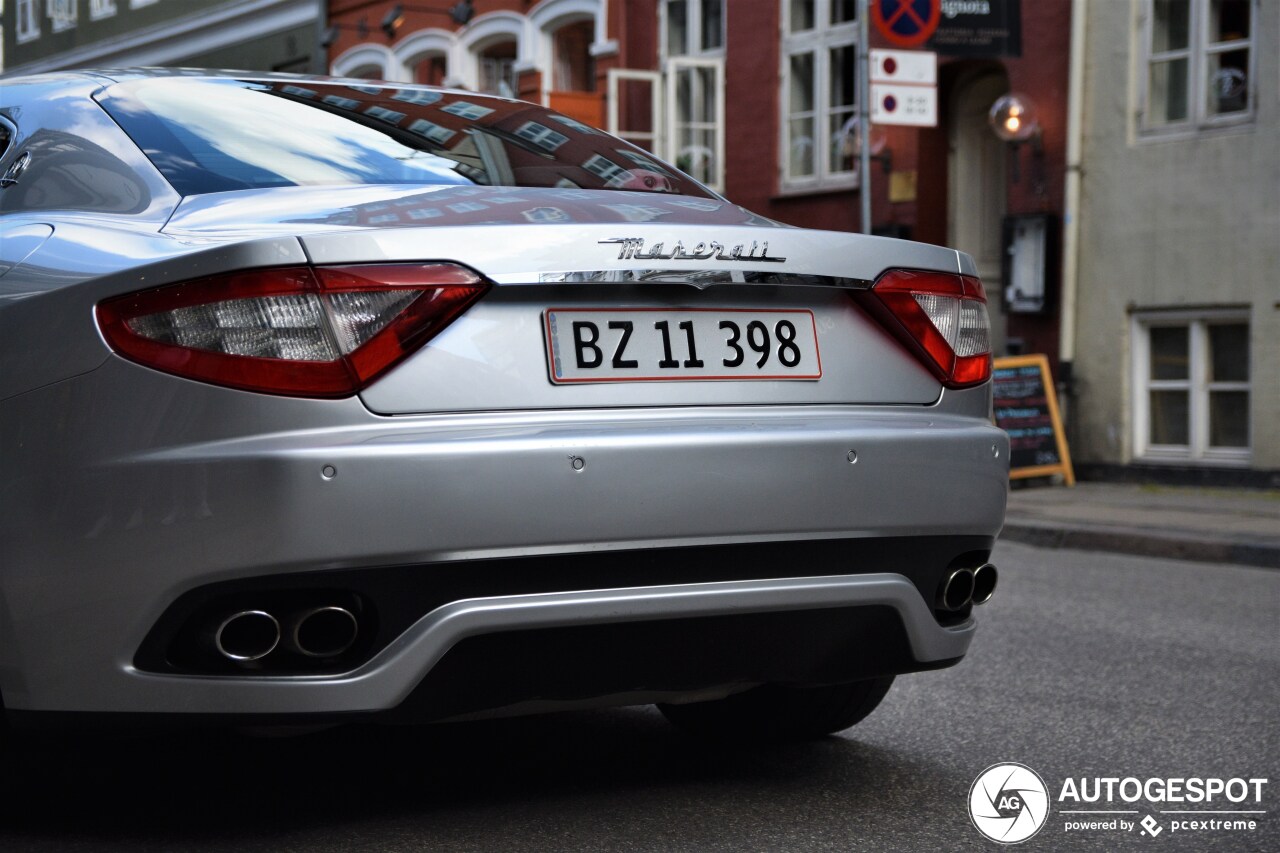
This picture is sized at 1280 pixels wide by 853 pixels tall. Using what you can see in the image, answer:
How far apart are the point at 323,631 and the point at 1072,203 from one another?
41.7 ft

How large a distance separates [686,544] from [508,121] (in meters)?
1.34

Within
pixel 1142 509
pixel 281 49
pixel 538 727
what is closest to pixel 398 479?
pixel 538 727

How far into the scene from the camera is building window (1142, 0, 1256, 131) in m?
13.6

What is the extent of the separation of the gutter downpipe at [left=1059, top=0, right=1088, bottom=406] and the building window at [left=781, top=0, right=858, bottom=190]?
2.52 m

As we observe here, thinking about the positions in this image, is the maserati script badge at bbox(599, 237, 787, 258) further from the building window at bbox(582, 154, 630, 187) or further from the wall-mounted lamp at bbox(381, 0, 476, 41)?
the wall-mounted lamp at bbox(381, 0, 476, 41)

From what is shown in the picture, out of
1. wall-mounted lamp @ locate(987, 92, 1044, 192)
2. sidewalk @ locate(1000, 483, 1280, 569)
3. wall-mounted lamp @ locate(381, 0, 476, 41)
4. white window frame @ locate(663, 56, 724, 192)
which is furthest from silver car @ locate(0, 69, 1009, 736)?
wall-mounted lamp @ locate(381, 0, 476, 41)

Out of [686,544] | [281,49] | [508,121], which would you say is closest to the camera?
[686,544]

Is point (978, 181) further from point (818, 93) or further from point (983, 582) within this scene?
point (983, 582)

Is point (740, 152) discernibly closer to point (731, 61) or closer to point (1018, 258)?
point (731, 61)

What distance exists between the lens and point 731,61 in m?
18.3

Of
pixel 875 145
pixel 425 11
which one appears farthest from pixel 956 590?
pixel 425 11

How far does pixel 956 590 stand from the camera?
3.42 meters

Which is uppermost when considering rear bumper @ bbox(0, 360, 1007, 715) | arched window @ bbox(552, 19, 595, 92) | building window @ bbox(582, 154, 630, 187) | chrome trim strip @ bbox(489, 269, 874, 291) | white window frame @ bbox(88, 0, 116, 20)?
white window frame @ bbox(88, 0, 116, 20)

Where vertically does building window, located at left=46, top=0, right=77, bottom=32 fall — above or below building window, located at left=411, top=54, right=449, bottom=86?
above
